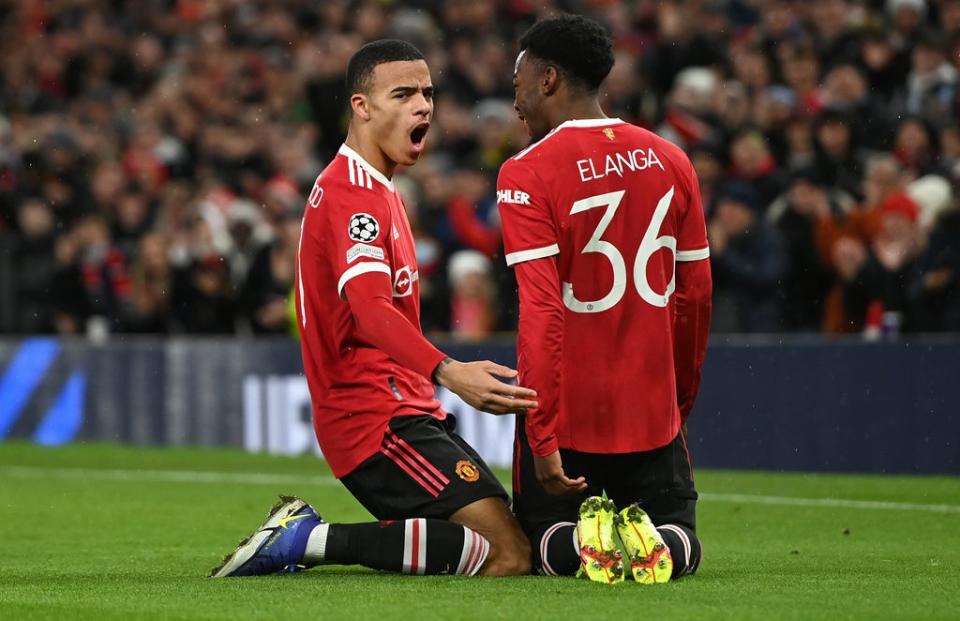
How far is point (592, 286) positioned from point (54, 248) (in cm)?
1382

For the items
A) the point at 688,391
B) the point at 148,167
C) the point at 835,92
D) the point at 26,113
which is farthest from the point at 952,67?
the point at 26,113

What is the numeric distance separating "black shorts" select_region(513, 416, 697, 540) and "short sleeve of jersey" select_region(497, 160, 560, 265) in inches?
27.5

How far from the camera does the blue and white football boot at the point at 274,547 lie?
6801 mm

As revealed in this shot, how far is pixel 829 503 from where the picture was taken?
10.9 meters

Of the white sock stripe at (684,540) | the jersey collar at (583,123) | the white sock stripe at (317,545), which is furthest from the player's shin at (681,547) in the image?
the jersey collar at (583,123)

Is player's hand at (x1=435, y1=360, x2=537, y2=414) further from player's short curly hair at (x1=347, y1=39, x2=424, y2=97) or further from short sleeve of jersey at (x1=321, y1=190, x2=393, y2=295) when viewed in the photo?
player's short curly hair at (x1=347, y1=39, x2=424, y2=97)

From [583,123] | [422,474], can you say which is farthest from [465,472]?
[583,123]

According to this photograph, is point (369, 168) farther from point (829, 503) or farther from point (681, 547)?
point (829, 503)

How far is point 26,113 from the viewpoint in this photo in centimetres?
2305

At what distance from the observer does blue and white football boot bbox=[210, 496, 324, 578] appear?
680 cm

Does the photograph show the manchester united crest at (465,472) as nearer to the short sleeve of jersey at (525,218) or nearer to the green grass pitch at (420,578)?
the green grass pitch at (420,578)

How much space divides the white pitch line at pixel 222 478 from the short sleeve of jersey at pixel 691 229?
4603mm

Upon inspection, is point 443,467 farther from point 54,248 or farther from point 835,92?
point 54,248

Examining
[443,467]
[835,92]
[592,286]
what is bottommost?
[443,467]
